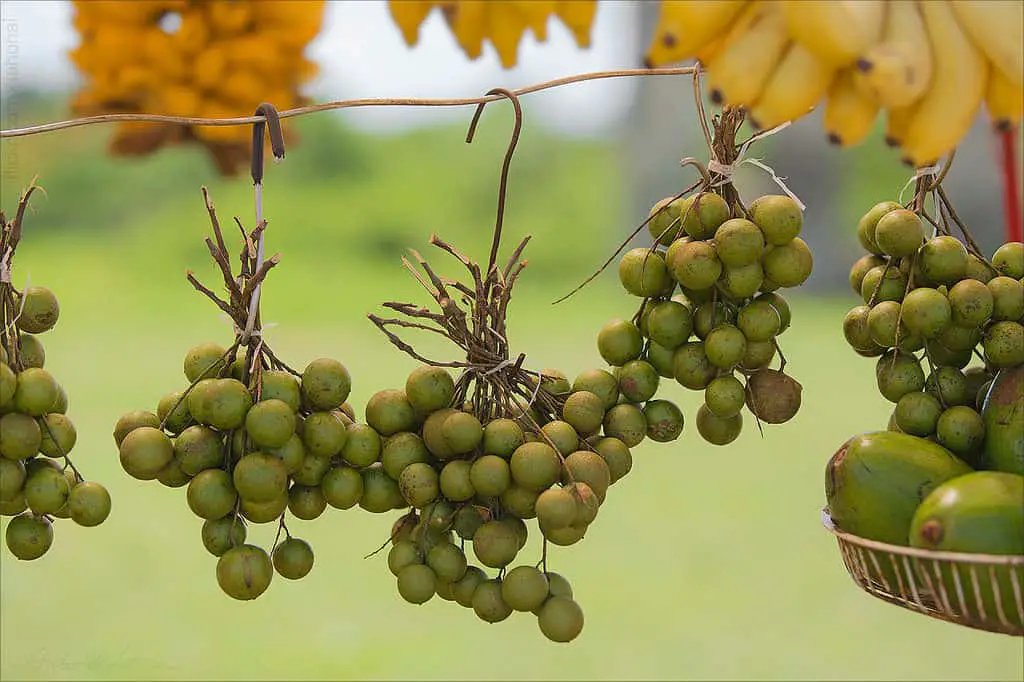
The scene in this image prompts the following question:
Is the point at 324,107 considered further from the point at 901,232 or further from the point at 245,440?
the point at 901,232

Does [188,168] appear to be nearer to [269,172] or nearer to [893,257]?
[269,172]

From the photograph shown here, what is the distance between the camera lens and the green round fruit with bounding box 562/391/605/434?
0.89 m

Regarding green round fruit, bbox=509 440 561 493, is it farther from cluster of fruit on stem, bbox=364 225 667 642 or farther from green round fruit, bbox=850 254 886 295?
green round fruit, bbox=850 254 886 295

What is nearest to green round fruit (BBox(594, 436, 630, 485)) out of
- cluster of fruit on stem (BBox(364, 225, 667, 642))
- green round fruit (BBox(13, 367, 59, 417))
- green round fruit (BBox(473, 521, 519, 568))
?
cluster of fruit on stem (BBox(364, 225, 667, 642))

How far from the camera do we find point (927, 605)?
0.80 metres

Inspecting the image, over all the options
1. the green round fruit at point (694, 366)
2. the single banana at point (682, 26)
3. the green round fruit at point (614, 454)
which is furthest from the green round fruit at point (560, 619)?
the single banana at point (682, 26)

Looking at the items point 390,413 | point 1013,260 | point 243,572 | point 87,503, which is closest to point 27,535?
point 87,503

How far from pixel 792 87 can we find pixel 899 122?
0.28 ft

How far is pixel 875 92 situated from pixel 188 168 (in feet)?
28.4

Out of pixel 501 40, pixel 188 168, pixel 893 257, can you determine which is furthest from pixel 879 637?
pixel 188 168

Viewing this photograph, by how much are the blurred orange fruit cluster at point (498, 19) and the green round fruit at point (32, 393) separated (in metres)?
0.40

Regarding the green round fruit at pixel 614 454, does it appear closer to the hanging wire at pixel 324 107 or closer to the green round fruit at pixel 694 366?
the green round fruit at pixel 694 366

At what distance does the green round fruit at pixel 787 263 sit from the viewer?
881 millimetres

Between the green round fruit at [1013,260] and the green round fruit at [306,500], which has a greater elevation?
the green round fruit at [1013,260]
